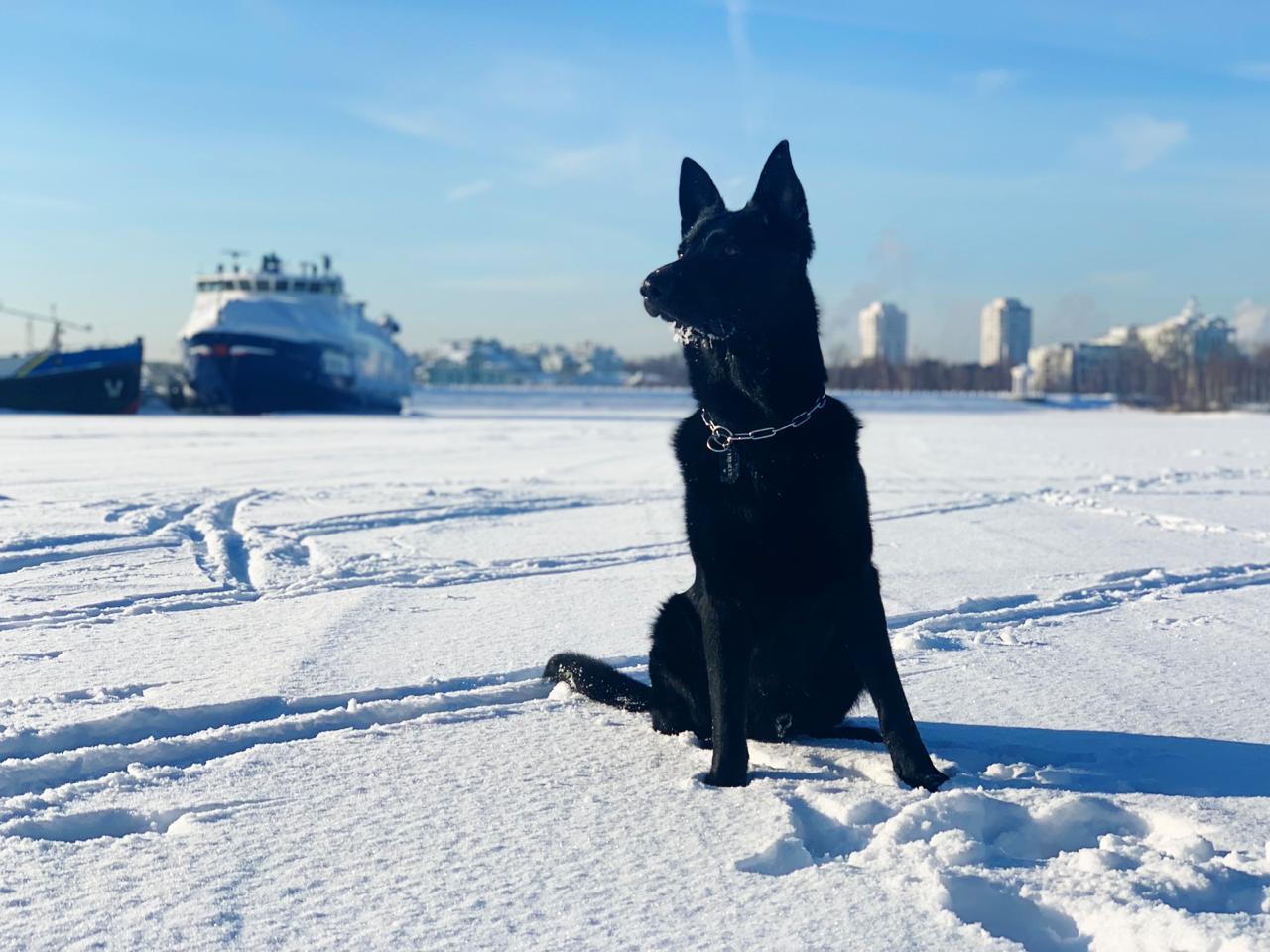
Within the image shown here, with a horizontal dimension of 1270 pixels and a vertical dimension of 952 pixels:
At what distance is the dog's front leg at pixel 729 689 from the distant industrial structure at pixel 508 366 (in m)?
139

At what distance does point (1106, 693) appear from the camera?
2.98 meters

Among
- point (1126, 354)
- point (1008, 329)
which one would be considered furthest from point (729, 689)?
point (1008, 329)

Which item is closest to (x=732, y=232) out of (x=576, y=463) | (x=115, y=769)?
(x=115, y=769)

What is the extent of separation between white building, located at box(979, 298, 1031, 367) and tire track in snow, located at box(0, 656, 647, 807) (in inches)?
7109

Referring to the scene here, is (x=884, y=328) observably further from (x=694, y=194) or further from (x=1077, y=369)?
(x=694, y=194)

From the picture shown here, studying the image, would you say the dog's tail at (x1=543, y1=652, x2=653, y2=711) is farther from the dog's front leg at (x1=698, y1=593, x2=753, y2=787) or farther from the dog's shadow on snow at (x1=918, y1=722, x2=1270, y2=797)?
the dog's shadow on snow at (x1=918, y1=722, x2=1270, y2=797)

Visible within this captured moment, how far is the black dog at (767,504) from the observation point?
2312 mm

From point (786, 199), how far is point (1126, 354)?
445ft

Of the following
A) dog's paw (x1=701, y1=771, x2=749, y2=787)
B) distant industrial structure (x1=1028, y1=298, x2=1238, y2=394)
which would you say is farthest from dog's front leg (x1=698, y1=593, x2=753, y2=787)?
distant industrial structure (x1=1028, y1=298, x2=1238, y2=394)

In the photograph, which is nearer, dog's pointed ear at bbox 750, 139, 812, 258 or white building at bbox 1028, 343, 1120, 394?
dog's pointed ear at bbox 750, 139, 812, 258

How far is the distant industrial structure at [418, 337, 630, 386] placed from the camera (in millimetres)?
142250

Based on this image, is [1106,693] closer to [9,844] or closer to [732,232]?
[732,232]

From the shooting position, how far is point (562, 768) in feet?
7.88

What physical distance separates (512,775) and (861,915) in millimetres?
885
